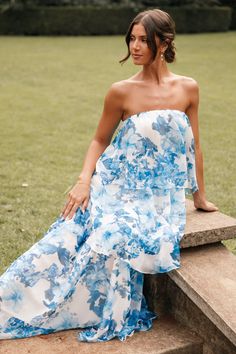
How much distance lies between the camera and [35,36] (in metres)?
22.7

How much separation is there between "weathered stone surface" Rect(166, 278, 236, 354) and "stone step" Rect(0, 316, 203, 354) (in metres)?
0.04

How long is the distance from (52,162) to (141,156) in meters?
3.60

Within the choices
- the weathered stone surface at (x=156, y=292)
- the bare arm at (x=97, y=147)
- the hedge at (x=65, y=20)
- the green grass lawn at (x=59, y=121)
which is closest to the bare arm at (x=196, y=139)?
the bare arm at (x=97, y=147)

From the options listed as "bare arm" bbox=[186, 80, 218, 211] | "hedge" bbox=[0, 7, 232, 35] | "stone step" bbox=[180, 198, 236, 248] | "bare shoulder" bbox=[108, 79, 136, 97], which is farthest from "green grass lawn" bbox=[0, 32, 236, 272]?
"hedge" bbox=[0, 7, 232, 35]

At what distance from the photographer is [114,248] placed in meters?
2.78

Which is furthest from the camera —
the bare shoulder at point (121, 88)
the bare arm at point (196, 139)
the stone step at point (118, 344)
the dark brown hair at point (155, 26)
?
the bare arm at point (196, 139)

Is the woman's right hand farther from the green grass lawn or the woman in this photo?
the green grass lawn

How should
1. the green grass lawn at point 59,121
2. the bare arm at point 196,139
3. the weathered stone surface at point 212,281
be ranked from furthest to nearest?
1. the green grass lawn at point 59,121
2. the bare arm at point 196,139
3. the weathered stone surface at point 212,281

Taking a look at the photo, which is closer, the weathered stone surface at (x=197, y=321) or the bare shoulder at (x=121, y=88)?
the weathered stone surface at (x=197, y=321)

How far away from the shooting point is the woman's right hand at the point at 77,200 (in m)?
3.00

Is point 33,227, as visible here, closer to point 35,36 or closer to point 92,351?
point 92,351

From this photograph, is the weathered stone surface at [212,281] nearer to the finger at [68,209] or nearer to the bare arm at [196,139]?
the bare arm at [196,139]

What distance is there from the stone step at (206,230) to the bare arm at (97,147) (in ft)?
1.63

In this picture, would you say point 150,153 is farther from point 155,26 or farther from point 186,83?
point 155,26
